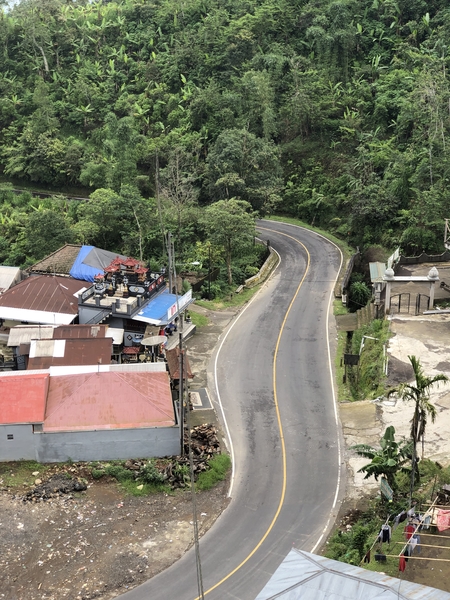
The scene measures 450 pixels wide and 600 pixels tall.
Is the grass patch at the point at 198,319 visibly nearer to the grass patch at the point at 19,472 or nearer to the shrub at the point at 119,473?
the shrub at the point at 119,473

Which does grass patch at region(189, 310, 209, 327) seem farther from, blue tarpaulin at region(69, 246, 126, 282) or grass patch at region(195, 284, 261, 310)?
blue tarpaulin at region(69, 246, 126, 282)

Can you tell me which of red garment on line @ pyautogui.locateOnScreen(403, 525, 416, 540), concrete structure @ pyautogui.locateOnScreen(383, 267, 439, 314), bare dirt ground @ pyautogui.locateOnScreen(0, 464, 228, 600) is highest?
concrete structure @ pyautogui.locateOnScreen(383, 267, 439, 314)

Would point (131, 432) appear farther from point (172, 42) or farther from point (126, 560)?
point (172, 42)

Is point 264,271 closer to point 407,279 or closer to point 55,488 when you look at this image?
point 407,279

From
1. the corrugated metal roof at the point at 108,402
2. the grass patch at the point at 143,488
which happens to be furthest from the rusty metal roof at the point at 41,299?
the grass patch at the point at 143,488

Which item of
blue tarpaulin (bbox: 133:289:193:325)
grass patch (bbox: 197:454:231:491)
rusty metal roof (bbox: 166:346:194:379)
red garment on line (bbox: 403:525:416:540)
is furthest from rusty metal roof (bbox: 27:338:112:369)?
red garment on line (bbox: 403:525:416:540)

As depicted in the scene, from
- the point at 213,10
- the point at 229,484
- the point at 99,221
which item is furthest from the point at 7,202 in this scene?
the point at 229,484

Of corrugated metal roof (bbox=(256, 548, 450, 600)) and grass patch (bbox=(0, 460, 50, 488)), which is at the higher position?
corrugated metal roof (bbox=(256, 548, 450, 600))
